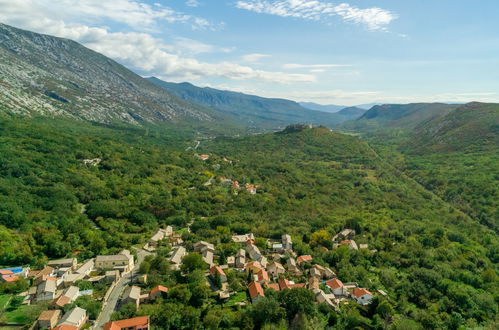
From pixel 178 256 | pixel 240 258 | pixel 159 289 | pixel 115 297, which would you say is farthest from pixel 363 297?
pixel 115 297

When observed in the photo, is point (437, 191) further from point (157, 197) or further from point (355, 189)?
point (157, 197)

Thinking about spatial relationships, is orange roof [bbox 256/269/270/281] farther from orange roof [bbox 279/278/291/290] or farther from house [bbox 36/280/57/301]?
house [bbox 36/280/57/301]

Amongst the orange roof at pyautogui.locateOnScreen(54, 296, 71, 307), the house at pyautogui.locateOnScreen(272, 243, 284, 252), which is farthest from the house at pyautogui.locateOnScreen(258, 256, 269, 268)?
the orange roof at pyautogui.locateOnScreen(54, 296, 71, 307)

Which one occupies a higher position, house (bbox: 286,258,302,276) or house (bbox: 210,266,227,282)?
house (bbox: 210,266,227,282)

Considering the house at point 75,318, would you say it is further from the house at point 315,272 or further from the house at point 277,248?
the house at point 277,248

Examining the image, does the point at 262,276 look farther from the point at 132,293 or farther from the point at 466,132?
the point at 466,132
